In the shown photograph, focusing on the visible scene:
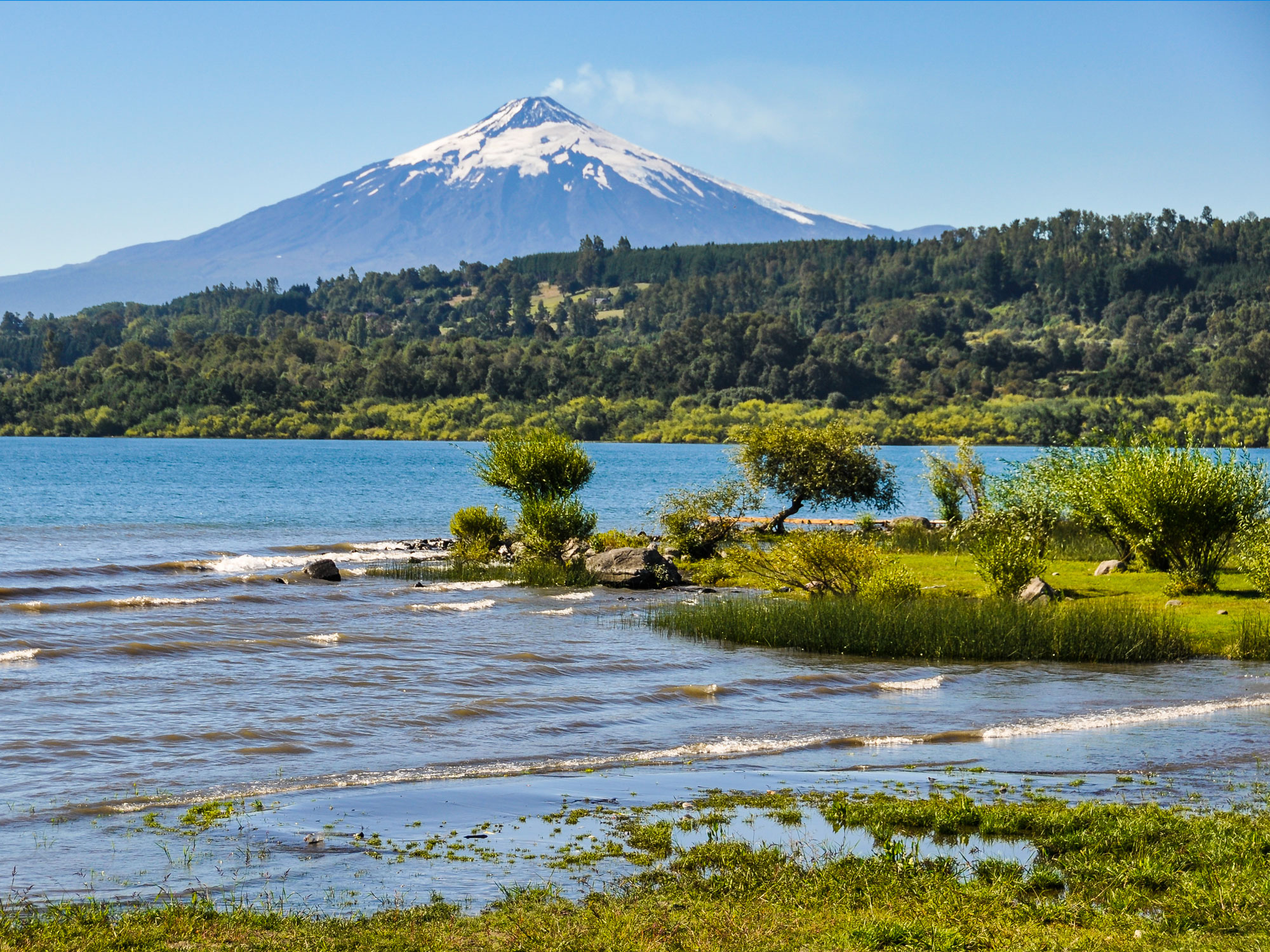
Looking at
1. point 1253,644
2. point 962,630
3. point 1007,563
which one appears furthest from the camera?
point 1007,563

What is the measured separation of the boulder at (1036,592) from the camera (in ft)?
83.2

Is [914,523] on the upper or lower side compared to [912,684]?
upper

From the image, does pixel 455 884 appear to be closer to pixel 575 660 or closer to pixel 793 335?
pixel 575 660

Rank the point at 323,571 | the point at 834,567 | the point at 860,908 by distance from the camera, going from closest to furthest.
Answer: the point at 860,908
the point at 834,567
the point at 323,571

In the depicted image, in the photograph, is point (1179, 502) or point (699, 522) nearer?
point (1179, 502)

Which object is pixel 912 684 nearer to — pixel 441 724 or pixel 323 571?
pixel 441 724

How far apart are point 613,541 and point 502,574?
4266mm

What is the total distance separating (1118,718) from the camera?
16438 mm

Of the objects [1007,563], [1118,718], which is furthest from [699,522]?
[1118,718]

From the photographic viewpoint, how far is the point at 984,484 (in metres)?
45.2

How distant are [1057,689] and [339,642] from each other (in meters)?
13.6

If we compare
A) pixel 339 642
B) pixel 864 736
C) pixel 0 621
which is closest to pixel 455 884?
pixel 864 736

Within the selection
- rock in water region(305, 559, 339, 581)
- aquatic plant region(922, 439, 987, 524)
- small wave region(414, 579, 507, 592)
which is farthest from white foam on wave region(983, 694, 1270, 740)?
rock in water region(305, 559, 339, 581)

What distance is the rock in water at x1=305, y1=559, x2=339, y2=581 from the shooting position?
118 ft
